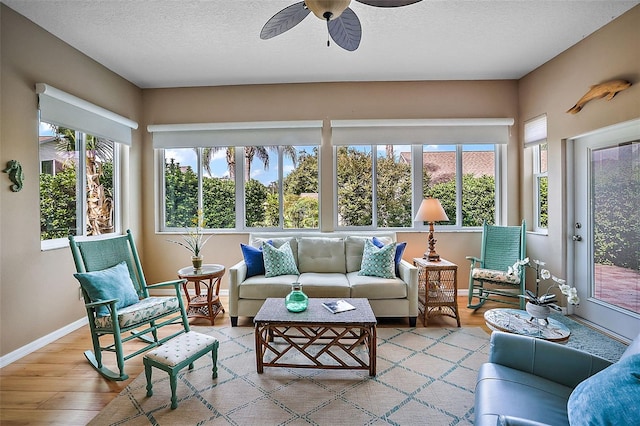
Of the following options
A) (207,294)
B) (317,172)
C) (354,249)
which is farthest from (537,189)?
(207,294)

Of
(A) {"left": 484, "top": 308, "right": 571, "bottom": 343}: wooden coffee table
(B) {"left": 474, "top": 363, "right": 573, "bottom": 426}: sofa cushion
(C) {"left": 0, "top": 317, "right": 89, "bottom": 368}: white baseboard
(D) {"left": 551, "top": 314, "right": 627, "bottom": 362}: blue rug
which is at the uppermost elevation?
(A) {"left": 484, "top": 308, "right": 571, "bottom": 343}: wooden coffee table

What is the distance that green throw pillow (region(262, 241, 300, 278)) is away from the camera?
3309mm

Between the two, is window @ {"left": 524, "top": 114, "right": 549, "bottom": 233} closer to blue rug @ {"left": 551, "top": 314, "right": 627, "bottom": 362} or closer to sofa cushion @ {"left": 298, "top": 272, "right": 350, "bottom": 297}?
blue rug @ {"left": 551, "top": 314, "right": 627, "bottom": 362}

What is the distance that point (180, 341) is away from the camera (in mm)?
2127

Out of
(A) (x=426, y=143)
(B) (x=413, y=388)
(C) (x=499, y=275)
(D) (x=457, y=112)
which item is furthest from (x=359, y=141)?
(B) (x=413, y=388)

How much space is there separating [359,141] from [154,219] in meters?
3.14

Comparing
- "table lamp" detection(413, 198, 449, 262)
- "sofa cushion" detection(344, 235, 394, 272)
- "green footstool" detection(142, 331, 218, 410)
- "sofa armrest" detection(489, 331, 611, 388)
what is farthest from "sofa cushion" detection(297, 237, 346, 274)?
"sofa armrest" detection(489, 331, 611, 388)

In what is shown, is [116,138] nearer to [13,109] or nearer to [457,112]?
[13,109]

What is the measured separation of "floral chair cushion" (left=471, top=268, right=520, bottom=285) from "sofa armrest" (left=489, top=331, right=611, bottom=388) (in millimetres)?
2032

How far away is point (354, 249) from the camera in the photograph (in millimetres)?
3652

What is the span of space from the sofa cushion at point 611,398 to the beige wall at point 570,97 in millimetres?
2717

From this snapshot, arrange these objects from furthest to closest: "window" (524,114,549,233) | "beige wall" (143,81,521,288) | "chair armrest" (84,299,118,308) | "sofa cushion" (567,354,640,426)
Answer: "beige wall" (143,81,521,288) < "window" (524,114,549,233) < "chair armrest" (84,299,118,308) < "sofa cushion" (567,354,640,426)

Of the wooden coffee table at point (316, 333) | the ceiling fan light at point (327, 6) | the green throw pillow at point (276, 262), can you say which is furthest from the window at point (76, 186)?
the ceiling fan light at point (327, 6)

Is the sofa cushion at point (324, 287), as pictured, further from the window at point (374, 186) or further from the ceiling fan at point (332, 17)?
Answer: the ceiling fan at point (332, 17)
